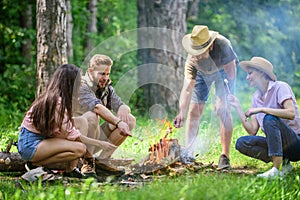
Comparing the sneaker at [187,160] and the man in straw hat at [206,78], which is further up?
the man in straw hat at [206,78]

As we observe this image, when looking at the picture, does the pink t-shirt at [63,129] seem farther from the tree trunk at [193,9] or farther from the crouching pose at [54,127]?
the tree trunk at [193,9]

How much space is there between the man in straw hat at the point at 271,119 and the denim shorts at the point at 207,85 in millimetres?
460

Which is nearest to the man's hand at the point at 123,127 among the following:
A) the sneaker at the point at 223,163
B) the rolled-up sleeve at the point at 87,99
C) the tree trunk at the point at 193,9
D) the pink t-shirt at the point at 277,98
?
the rolled-up sleeve at the point at 87,99

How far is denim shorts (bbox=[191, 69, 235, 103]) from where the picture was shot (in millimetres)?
6539

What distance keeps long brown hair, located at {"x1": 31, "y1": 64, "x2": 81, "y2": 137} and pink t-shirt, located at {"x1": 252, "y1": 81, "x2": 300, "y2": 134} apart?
1810 mm

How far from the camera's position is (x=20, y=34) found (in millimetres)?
11445

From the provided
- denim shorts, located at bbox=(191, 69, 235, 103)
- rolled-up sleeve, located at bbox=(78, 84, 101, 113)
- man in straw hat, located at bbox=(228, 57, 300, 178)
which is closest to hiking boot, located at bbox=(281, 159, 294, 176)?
man in straw hat, located at bbox=(228, 57, 300, 178)

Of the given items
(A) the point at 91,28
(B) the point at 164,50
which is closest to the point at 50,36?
(B) the point at 164,50

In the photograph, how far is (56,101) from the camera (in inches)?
218

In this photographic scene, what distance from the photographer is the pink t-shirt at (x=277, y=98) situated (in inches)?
231

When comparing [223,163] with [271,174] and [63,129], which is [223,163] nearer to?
[271,174]

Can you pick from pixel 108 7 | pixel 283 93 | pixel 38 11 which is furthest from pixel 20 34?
pixel 108 7

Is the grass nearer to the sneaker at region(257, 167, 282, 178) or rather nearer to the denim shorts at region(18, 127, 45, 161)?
the sneaker at region(257, 167, 282, 178)

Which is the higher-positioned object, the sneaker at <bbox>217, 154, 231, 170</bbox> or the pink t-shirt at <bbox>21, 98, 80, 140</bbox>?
the pink t-shirt at <bbox>21, 98, 80, 140</bbox>
